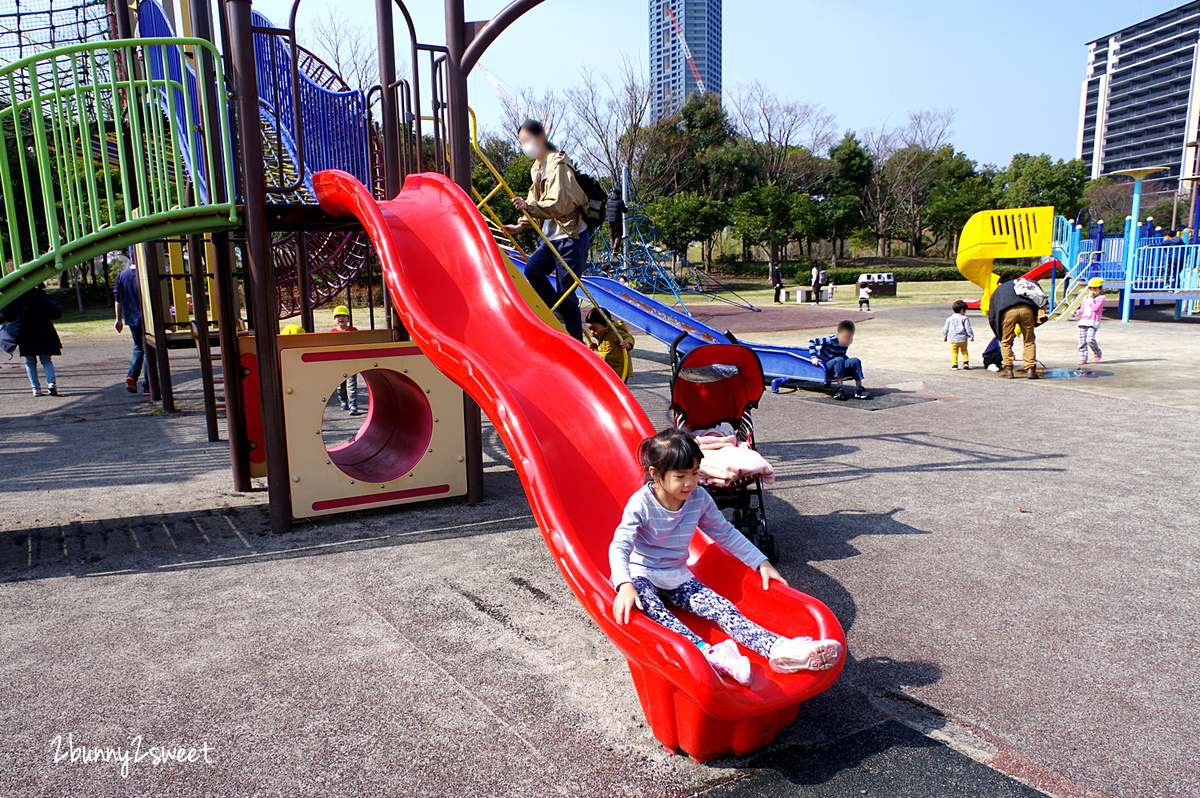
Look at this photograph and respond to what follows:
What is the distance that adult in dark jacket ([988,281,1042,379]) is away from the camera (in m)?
11.9

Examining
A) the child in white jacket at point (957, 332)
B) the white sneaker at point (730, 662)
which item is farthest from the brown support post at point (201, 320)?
the child in white jacket at point (957, 332)

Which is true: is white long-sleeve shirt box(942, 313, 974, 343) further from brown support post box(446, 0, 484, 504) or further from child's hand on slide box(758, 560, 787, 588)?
child's hand on slide box(758, 560, 787, 588)

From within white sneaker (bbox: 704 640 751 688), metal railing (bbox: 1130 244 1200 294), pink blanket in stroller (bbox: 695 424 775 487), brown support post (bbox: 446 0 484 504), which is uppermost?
brown support post (bbox: 446 0 484 504)

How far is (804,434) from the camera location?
8695 mm

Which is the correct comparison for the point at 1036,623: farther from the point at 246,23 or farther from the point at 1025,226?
the point at 1025,226

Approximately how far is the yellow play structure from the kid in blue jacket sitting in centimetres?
918

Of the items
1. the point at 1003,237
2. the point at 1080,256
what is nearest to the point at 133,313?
the point at 1003,237

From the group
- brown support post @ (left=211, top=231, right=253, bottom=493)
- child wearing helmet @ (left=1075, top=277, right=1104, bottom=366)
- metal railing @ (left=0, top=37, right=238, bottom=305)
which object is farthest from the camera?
child wearing helmet @ (left=1075, top=277, right=1104, bottom=366)

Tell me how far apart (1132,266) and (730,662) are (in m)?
22.7

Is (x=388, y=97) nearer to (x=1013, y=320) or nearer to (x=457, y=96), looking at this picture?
(x=457, y=96)

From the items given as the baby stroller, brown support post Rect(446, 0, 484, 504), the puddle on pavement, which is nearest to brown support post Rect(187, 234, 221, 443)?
brown support post Rect(446, 0, 484, 504)

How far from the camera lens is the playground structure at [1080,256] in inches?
733

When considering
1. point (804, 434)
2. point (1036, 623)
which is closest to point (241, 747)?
point (1036, 623)

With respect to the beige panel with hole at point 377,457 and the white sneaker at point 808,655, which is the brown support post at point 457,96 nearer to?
the beige panel with hole at point 377,457
